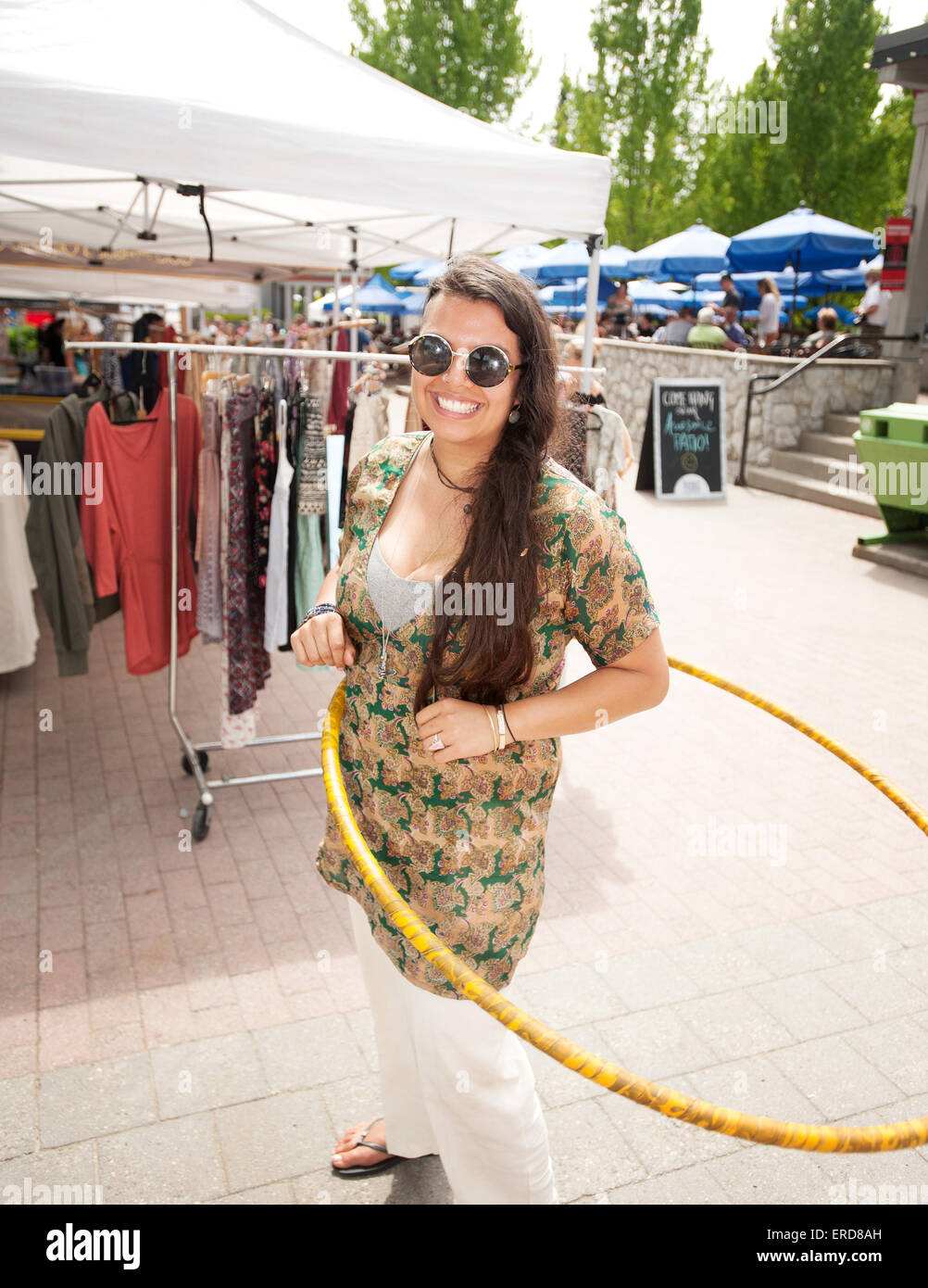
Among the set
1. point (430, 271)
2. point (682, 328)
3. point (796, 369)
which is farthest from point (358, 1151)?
point (430, 271)

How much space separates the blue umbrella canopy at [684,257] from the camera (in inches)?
719

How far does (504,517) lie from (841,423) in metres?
13.0

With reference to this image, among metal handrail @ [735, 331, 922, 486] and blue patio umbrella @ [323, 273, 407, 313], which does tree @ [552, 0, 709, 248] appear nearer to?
blue patio umbrella @ [323, 273, 407, 313]

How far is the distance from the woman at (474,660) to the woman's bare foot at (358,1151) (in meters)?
0.47

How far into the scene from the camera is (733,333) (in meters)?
15.5

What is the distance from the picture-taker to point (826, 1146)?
150 cm

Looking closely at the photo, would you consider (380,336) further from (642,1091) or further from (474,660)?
(642,1091)

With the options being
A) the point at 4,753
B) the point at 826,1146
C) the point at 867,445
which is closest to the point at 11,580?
the point at 4,753

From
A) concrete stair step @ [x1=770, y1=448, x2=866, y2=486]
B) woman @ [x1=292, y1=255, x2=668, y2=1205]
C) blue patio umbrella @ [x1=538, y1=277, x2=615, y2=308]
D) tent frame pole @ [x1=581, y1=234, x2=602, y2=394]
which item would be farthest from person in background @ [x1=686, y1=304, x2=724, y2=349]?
woman @ [x1=292, y1=255, x2=668, y2=1205]

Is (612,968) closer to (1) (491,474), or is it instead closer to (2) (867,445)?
(1) (491,474)

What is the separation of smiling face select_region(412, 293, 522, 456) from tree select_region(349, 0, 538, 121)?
103 ft

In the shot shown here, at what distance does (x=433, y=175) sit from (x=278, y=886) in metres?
3.10

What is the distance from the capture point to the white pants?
1.97 metres
